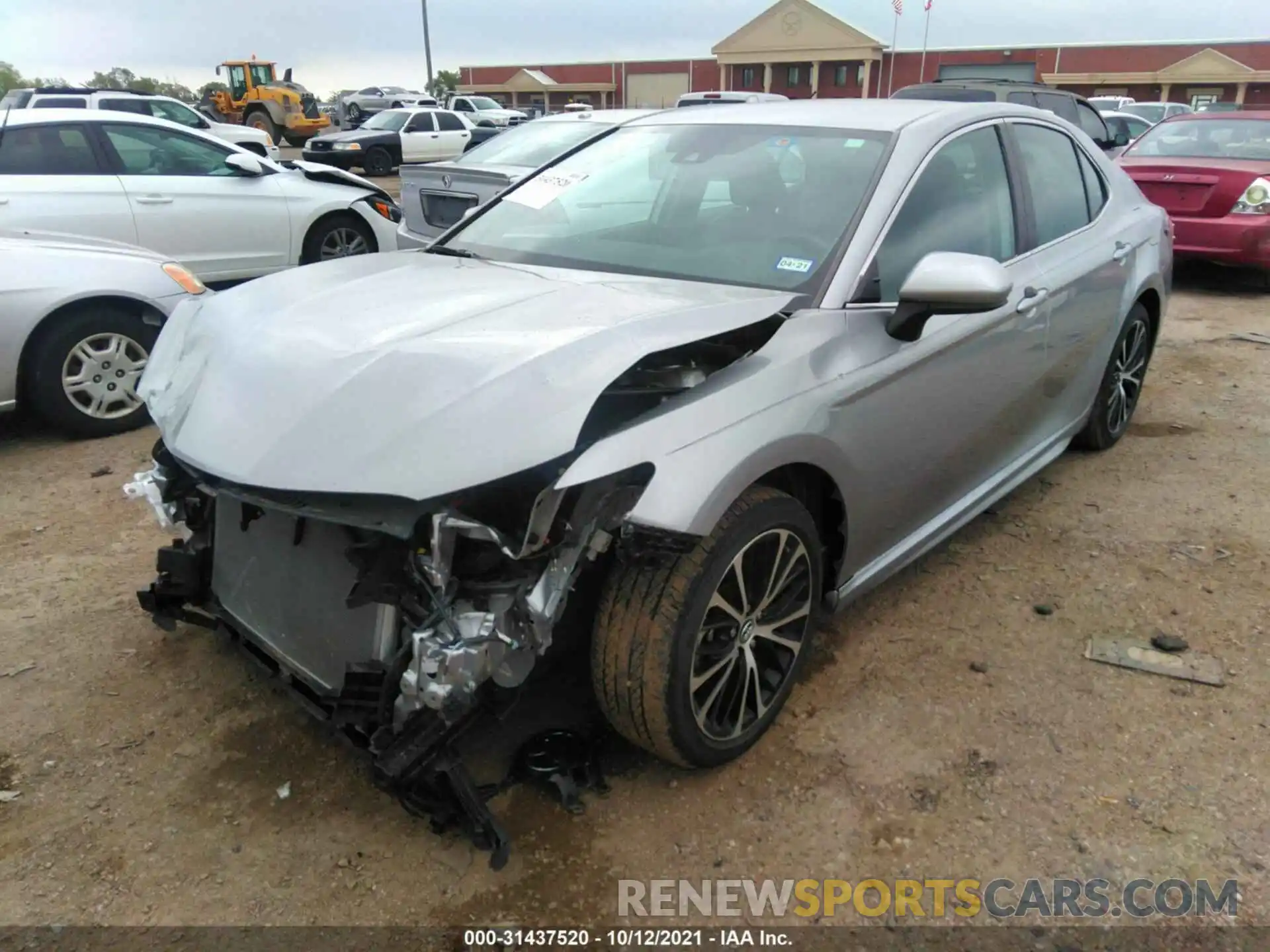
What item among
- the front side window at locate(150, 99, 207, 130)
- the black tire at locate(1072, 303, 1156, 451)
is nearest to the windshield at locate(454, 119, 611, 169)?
the black tire at locate(1072, 303, 1156, 451)

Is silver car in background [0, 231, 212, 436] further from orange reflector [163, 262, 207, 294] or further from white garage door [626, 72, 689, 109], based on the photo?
white garage door [626, 72, 689, 109]

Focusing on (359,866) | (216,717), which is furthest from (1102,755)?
(216,717)

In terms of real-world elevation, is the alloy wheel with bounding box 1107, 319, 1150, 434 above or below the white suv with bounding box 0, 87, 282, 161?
below

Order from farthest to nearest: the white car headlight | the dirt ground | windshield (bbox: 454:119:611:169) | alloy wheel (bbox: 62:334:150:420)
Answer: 1. the white car headlight
2. windshield (bbox: 454:119:611:169)
3. alloy wheel (bbox: 62:334:150:420)
4. the dirt ground

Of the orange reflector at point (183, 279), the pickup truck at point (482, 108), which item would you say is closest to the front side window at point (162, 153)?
the orange reflector at point (183, 279)

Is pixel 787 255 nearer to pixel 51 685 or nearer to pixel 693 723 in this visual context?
pixel 693 723

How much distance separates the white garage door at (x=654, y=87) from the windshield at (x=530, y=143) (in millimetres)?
53870

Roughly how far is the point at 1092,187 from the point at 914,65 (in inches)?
2190

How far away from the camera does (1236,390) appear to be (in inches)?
230

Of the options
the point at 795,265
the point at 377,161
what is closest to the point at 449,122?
the point at 377,161

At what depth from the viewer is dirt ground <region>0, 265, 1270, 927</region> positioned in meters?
2.20

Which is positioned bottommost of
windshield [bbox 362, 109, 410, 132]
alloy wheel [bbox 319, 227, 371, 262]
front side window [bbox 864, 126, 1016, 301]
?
alloy wheel [bbox 319, 227, 371, 262]

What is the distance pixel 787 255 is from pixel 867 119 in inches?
29.9

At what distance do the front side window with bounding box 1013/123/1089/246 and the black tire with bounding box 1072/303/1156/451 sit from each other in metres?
0.71
